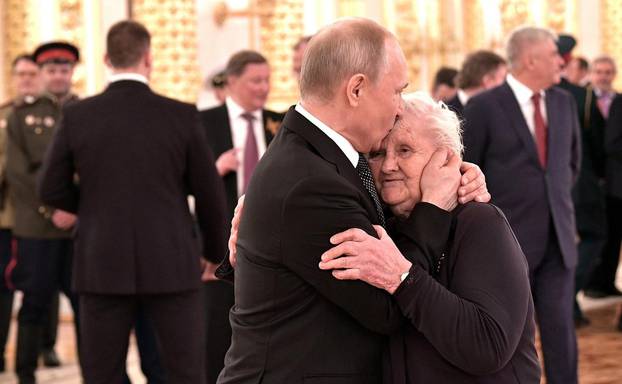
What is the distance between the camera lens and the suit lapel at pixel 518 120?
210 inches

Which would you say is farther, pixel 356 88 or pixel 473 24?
pixel 473 24

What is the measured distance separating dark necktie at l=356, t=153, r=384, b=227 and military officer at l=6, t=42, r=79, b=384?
11.8 ft

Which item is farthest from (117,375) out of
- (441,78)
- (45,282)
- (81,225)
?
(441,78)

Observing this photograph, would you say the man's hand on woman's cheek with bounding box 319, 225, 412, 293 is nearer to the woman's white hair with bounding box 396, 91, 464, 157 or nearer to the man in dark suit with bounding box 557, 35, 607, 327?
the woman's white hair with bounding box 396, 91, 464, 157

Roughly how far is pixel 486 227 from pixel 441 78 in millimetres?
6359

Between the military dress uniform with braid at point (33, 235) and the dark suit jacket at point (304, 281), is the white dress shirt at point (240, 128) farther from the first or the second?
the dark suit jacket at point (304, 281)

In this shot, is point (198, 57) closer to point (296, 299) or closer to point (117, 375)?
point (117, 375)

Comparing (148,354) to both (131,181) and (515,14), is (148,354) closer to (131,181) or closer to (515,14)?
(131,181)

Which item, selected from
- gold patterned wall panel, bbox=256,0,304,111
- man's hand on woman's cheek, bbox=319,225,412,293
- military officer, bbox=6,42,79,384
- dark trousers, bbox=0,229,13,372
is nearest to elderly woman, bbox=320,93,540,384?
man's hand on woman's cheek, bbox=319,225,412,293

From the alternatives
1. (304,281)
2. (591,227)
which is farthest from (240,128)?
(591,227)

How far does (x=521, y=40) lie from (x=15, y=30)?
4340mm

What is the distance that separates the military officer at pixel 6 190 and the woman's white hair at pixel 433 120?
4.23 metres

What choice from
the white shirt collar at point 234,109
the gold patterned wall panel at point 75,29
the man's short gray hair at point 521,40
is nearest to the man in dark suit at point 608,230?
the man's short gray hair at point 521,40

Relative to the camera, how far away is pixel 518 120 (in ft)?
17.6
